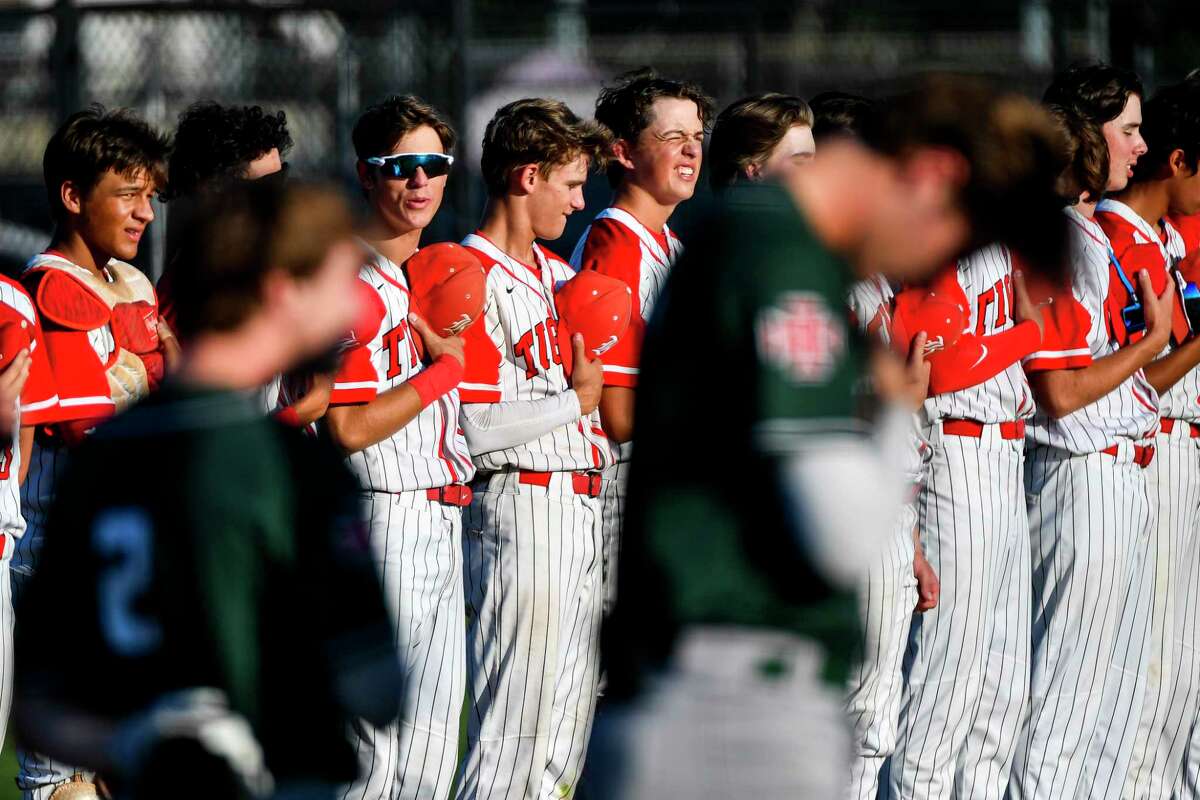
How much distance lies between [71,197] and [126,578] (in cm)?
281

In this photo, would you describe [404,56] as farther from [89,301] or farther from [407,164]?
[89,301]

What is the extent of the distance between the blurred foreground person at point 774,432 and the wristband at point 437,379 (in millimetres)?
2101

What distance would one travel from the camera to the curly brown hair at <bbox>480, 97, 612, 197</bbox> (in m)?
4.95

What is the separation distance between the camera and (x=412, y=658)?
14.6 ft

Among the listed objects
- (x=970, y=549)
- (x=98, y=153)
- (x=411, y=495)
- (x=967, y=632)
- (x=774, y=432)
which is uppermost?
(x=98, y=153)

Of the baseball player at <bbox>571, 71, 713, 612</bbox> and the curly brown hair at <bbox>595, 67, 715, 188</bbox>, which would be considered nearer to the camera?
the baseball player at <bbox>571, 71, 713, 612</bbox>

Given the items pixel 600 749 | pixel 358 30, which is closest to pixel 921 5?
pixel 358 30

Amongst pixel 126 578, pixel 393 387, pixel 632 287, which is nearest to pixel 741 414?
pixel 126 578

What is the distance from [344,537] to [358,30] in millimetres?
6985

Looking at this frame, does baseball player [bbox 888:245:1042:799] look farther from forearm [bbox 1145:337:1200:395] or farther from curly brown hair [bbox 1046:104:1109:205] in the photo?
forearm [bbox 1145:337:1200:395]

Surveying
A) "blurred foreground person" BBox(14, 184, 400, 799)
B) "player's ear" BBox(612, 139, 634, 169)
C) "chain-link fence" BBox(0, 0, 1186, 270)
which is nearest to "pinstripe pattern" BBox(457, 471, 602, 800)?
"player's ear" BBox(612, 139, 634, 169)

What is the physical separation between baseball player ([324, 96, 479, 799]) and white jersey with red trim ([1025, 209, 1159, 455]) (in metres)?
1.83

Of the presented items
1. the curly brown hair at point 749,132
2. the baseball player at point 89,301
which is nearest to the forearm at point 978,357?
the curly brown hair at point 749,132

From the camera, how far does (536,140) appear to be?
4.95m
